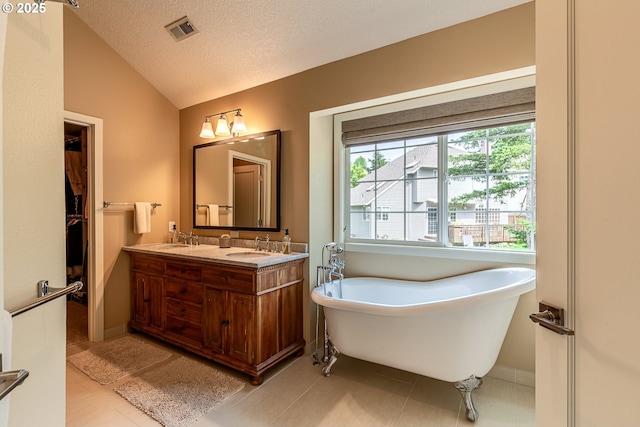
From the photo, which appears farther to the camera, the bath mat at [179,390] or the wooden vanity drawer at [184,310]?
the wooden vanity drawer at [184,310]

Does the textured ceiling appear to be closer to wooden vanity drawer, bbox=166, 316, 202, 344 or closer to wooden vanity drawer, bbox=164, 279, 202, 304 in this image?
wooden vanity drawer, bbox=164, 279, 202, 304

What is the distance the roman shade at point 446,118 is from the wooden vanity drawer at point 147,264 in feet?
6.78

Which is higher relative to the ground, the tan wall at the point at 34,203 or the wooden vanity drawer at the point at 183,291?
the tan wall at the point at 34,203

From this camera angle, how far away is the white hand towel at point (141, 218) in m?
2.90

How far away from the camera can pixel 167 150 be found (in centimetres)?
326

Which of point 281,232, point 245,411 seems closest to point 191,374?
point 245,411

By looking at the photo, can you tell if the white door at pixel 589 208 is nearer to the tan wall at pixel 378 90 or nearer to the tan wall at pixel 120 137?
the tan wall at pixel 378 90

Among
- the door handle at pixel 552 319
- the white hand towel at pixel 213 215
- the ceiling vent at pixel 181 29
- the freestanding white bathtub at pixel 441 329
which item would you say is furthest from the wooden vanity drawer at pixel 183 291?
the door handle at pixel 552 319

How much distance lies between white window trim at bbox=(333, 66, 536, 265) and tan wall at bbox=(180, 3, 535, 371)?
0.06m

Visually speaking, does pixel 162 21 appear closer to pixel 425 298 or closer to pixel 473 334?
pixel 425 298

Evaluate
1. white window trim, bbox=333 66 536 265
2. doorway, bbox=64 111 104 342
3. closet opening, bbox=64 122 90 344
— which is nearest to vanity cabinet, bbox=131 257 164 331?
doorway, bbox=64 111 104 342

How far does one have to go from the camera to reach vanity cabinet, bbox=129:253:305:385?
81.9 inches

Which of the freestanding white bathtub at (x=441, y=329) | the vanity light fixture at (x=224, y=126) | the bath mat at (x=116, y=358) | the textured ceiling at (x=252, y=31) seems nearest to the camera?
the freestanding white bathtub at (x=441, y=329)

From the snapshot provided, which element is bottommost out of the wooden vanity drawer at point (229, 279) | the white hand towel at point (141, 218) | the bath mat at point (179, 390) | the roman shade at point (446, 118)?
the bath mat at point (179, 390)
